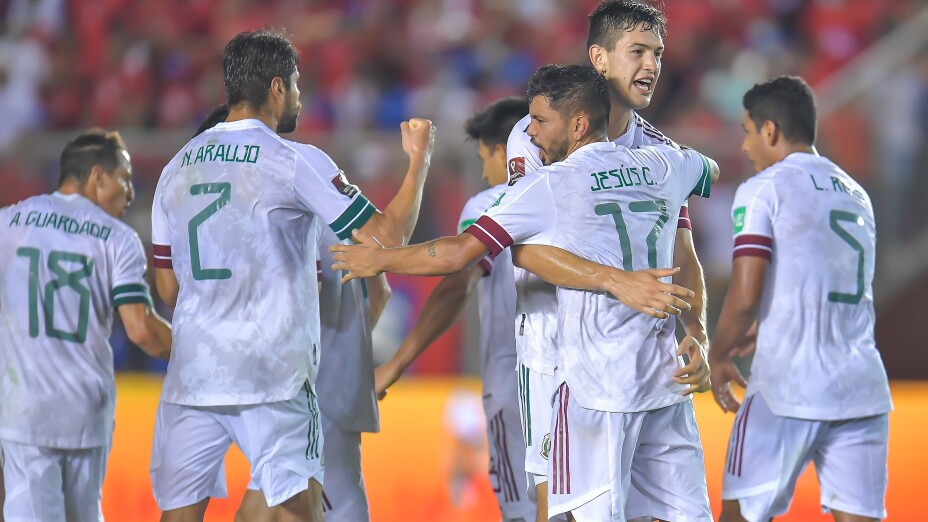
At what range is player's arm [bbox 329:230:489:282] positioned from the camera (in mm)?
4590


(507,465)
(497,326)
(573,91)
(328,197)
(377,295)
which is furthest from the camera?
(377,295)

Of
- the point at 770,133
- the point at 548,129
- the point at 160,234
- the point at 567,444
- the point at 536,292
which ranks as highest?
the point at 770,133

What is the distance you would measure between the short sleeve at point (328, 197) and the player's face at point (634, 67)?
3.84 feet

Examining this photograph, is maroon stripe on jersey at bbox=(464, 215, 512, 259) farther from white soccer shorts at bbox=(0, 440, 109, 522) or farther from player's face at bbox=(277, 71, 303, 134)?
white soccer shorts at bbox=(0, 440, 109, 522)

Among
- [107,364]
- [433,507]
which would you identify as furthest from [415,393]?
[107,364]

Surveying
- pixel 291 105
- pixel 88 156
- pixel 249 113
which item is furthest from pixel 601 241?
pixel 88 156

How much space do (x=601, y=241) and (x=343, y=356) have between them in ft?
5.48

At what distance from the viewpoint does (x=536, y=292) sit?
530 cm

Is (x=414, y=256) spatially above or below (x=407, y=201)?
below

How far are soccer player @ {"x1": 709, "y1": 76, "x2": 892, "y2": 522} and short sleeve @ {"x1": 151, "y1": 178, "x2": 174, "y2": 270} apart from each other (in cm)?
252

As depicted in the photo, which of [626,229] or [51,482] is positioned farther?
[51,482]

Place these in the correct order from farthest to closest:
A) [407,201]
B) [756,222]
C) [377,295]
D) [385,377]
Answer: [377,295] < [385,377] < [756,222] < [407,201]

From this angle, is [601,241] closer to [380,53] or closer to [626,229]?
[626,229]

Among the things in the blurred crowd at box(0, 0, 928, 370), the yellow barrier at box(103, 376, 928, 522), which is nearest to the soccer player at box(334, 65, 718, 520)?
the yellow barrier at box(103, 376, 928, 522)
